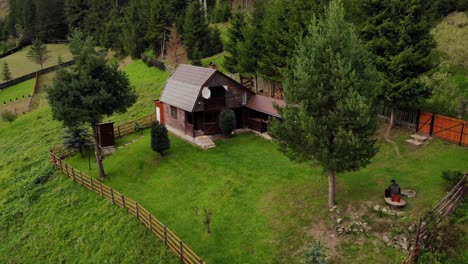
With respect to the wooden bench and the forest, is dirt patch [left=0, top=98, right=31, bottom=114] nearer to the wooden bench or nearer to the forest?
the forest

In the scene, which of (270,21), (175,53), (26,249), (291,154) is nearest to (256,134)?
(270,21)

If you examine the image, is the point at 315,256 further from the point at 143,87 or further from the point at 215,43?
the point at 215,43

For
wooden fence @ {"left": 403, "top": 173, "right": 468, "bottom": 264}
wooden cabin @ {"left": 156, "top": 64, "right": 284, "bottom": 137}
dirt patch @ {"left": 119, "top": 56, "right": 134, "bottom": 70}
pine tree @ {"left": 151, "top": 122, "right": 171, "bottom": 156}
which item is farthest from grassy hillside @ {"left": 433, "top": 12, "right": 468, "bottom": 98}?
dirt patch @ {"left": 119, "top": 56, "right": 134, "bottom": 70}

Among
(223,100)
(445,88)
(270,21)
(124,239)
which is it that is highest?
(270,21)

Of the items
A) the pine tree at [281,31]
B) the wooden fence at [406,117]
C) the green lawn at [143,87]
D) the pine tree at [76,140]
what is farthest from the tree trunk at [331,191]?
the green lawn at [143,87]

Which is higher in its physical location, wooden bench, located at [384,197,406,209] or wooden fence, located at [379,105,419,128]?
wooden fence, located at [379,105,419,128]

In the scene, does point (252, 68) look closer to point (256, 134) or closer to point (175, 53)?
point (256, 134)
